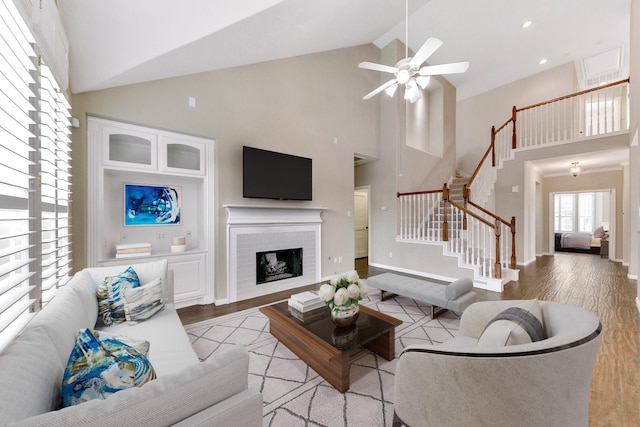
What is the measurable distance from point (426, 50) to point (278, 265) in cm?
346

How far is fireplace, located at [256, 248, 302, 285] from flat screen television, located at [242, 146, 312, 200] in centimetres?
92

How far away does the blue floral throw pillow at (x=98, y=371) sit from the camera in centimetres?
92

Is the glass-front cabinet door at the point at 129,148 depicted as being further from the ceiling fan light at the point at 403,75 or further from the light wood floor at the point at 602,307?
the ceiling fan light at the point at 403,75

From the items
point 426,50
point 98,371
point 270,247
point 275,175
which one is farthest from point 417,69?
point 98,371

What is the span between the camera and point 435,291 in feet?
9.53

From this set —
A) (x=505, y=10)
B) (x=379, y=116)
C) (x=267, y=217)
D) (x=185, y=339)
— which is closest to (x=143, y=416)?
(x=185, y=339)

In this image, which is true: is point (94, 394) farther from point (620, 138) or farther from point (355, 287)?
point (620, 138)

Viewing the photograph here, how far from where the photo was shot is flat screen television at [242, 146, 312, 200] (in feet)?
12.1

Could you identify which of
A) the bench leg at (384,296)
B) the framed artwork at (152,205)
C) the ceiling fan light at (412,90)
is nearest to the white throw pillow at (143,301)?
the framed artwork at (152,205)

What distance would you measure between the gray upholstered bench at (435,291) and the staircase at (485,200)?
165cm

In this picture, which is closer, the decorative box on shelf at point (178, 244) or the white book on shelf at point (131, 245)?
the white book on shelf at point (131, 245)

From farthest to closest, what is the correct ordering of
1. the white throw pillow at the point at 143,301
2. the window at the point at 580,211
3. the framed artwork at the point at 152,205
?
1. the window at the point at 580,211
2. the framed artwork at the point at 152,205
3. the white throw pillow at the point at 143,301

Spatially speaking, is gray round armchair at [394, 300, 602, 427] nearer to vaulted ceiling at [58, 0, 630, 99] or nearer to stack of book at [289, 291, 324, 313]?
stack of book at [289, 291, 324, 313]

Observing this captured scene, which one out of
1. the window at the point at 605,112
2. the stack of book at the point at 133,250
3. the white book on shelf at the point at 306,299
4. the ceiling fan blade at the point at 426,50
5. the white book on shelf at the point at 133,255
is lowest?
the white book on shelf at the point at 306,299
